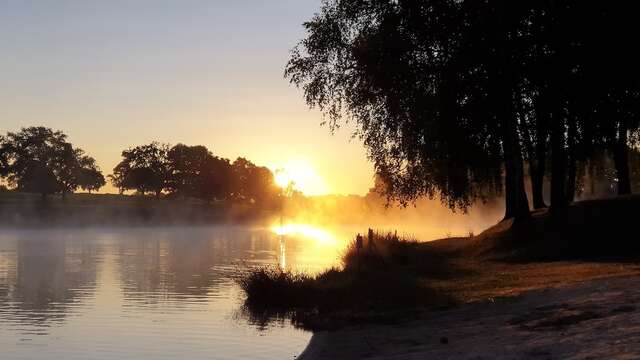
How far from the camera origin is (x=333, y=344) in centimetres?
1670

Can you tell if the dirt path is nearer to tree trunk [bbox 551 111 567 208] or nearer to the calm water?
the calm water

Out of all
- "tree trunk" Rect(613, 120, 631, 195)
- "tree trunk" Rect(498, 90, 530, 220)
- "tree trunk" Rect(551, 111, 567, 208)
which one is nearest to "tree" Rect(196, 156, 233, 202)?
"tree trunk" Rect(613, 120, 631, 195)

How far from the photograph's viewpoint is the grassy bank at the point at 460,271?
2105 cm

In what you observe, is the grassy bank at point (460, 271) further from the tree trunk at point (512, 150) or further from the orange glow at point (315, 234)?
the orange glow at point (315, 234)

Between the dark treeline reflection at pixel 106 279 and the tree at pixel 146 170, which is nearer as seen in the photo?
the dark treeline reflection at pixel 106 279

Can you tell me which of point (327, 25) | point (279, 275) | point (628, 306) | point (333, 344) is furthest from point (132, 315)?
point (327, 25)

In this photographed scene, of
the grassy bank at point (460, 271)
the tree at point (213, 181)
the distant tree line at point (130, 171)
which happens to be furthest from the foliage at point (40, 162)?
the grassy bank at point (460, 271)

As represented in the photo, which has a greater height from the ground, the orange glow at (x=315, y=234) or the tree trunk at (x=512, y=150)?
the tree trunk at (x=512, y=150)

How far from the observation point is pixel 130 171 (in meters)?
175

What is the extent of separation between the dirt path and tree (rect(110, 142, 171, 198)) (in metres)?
159

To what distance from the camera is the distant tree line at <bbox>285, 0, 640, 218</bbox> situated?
101 ft

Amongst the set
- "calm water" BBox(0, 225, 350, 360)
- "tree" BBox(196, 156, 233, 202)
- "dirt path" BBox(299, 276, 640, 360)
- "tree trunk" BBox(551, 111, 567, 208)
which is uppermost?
"tree" BBox(196, 156, 233, 202)

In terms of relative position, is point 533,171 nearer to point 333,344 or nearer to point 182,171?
point 333,344

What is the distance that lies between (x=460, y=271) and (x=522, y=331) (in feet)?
47.3
